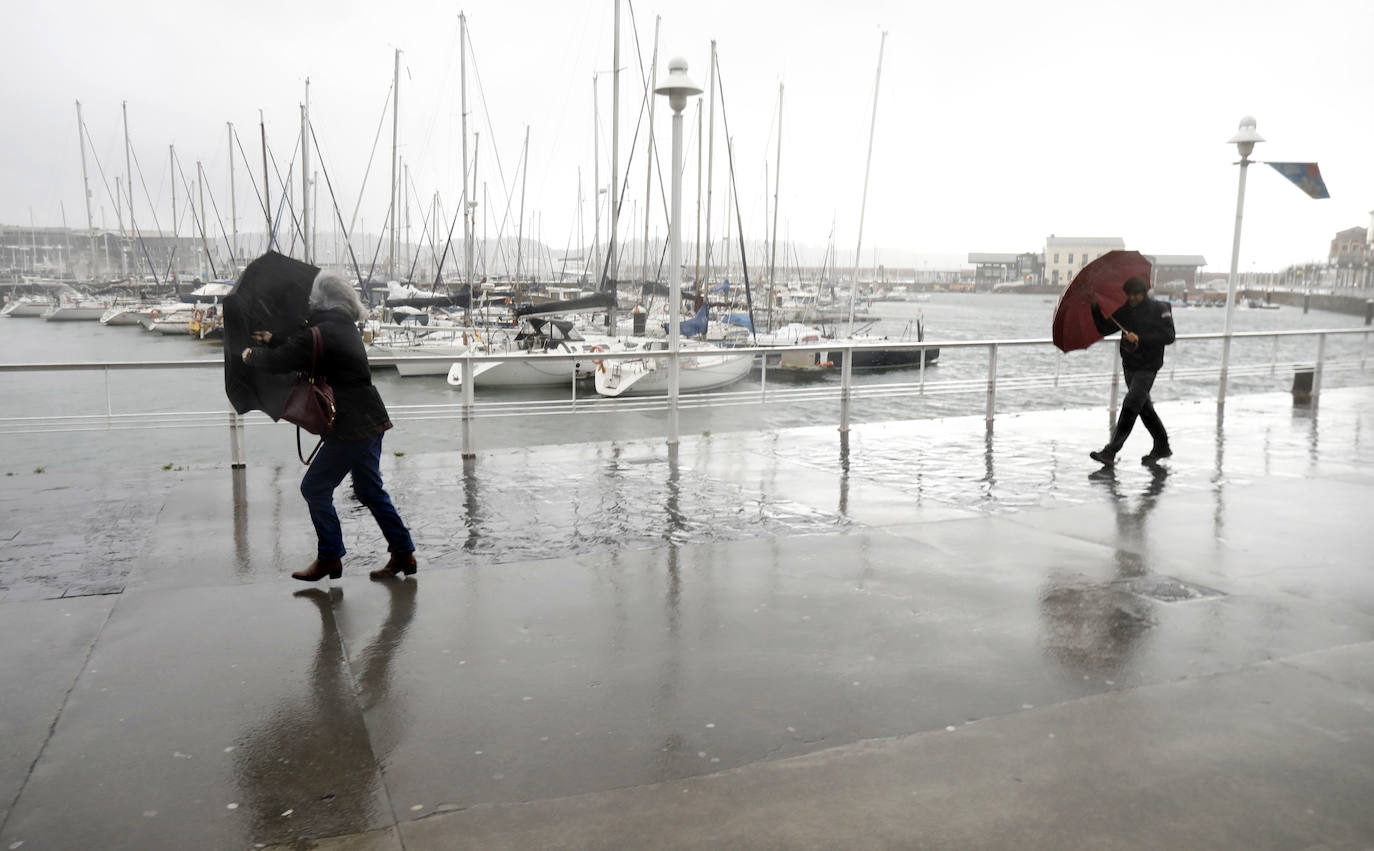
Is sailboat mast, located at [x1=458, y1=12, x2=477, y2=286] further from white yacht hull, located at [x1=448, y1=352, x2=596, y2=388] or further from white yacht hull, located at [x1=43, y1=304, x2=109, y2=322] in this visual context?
white yacht hull, located at [x1=43, y1=304, x2=109, y2=322]

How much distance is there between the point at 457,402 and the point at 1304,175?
1034 inches

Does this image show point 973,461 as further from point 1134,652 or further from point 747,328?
point 747,328

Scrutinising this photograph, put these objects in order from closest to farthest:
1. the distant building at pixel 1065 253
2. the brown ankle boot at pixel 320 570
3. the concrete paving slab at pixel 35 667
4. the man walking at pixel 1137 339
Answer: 1. the concrete paving slab at pixel 35 667
2. the brown ankle boot at pixel 320 570
3. the man walking at pixel 1137 339
4. the distant building at pixel 1065 253

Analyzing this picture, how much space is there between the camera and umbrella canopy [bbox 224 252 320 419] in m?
5.79

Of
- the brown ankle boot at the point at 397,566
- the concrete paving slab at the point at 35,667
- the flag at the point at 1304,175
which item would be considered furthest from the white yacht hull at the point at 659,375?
the concrete paving slab at the point at 35,667

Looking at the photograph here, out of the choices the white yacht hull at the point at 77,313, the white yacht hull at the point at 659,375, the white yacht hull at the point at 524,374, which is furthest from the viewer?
the white yacht hull at the point at 77,313

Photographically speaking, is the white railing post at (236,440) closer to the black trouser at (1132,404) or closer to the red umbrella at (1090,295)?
the red umbrella at (1090,295)

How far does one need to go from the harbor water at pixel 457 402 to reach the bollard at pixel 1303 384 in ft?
1.44

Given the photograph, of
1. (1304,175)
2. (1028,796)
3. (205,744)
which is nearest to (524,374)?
(1304,175)

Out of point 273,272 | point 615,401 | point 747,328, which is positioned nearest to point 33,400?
point 747,328

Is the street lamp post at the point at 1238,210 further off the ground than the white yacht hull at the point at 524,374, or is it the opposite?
the street lamp post at the point at 1238,210

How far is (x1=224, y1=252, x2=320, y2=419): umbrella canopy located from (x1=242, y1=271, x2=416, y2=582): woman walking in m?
0.11

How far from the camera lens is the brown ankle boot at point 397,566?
591 centimetres

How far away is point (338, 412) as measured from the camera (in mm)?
5594
